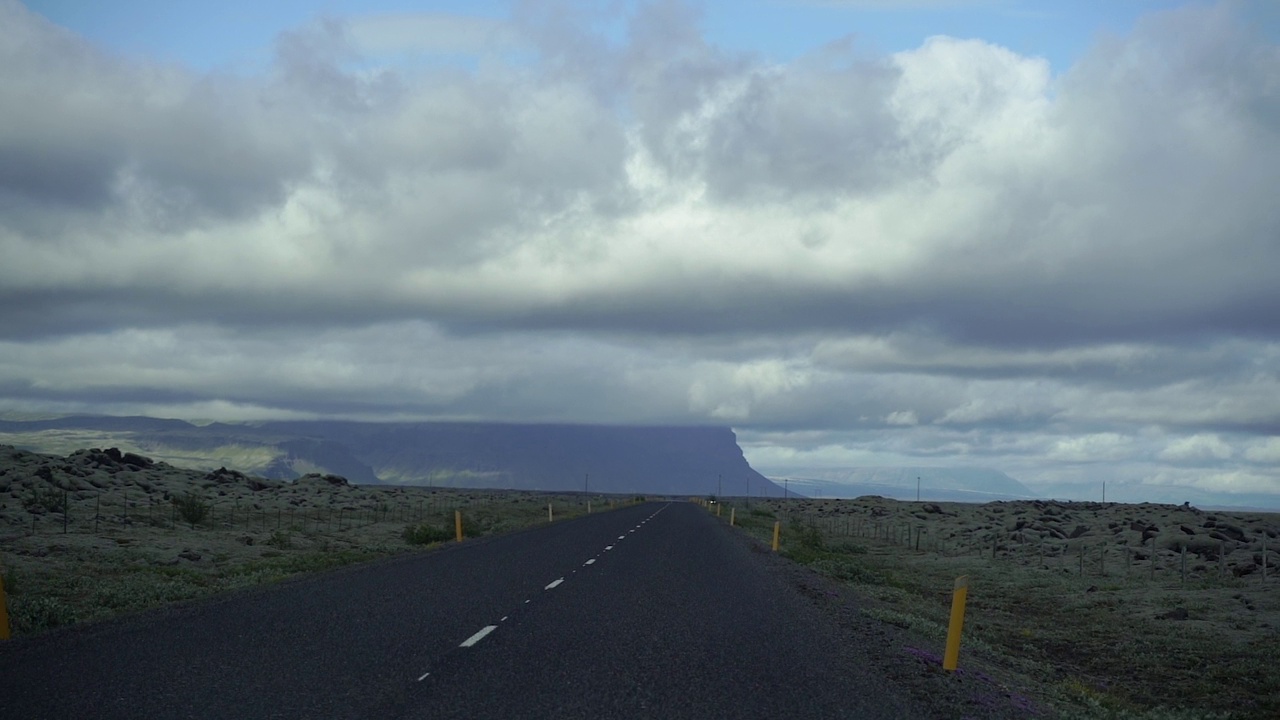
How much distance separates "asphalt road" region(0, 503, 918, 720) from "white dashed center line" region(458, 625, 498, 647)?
61 mm

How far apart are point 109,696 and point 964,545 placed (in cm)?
4775

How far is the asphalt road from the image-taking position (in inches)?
380

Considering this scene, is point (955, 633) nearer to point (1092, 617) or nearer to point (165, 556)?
point (1092, 617)

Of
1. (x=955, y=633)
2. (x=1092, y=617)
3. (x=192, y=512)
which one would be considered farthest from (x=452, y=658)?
(x=192, y=512)

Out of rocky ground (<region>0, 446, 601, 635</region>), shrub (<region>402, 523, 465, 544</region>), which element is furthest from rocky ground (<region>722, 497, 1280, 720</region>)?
shrub (<region>402, 523, 465, 544</region>)

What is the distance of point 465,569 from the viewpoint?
82.6 ft

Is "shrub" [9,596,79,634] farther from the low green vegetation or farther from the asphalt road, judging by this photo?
the asphalt road

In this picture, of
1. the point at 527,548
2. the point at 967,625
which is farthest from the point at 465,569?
the point at 967,625

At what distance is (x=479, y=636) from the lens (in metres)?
14.0

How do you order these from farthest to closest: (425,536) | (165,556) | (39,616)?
(425,536) → (165,556) → (39,616)

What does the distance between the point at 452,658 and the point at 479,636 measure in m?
1.87

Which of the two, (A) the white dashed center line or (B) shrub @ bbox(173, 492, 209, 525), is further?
(B) shrub @ bbox(173, 492, 209, 525)

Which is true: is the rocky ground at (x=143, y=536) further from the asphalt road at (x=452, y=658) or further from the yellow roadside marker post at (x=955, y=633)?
the yellow roadside marker post at (x=955, y=633)

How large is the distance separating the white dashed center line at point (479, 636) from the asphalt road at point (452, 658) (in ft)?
0.20
